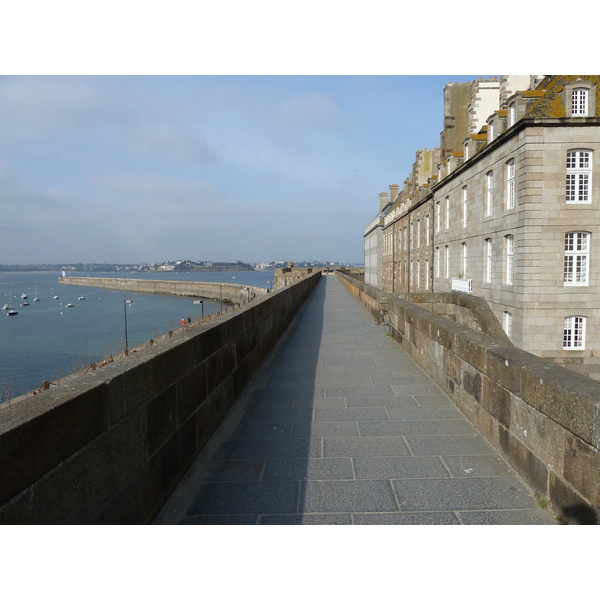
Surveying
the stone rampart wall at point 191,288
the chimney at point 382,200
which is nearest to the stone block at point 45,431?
the stone rampart wall at point 191,288

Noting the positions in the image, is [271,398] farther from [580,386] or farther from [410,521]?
[580,386]

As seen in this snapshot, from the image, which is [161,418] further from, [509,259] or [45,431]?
[509,259]

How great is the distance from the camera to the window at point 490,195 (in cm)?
2220

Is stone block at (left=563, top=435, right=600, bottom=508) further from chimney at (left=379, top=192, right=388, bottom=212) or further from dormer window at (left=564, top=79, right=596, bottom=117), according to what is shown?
chimney at (left=379, top=192, right=388, bottom=212)

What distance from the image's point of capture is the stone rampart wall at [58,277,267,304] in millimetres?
81613

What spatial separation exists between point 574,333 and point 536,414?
1855 cm

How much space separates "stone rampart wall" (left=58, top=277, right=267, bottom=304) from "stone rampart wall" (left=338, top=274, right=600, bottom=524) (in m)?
60.9

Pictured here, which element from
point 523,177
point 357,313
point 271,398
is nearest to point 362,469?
point 271,398

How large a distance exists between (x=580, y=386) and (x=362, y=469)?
185 cm

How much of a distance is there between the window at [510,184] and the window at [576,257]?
9.23 ft

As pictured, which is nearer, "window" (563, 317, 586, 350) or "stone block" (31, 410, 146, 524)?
"stone block" (31, 410, 146, 524)

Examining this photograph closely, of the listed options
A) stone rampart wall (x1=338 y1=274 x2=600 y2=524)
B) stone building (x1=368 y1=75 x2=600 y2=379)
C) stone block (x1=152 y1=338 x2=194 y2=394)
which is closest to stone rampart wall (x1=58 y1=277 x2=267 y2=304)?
stone building (x1=368 y1=75 x2=600 y2=379)

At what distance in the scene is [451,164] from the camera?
2852cm

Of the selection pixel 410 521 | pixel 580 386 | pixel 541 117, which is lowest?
pixel 410 521
